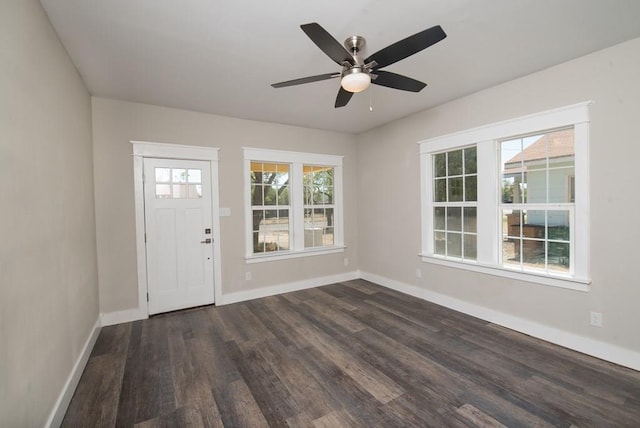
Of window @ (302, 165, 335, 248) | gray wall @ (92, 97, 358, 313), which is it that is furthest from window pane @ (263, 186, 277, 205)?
window @ (302, 165, 335, 248)

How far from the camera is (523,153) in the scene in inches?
124

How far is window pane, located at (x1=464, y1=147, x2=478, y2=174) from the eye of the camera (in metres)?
3.56

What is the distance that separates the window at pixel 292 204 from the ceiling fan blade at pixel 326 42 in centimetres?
269

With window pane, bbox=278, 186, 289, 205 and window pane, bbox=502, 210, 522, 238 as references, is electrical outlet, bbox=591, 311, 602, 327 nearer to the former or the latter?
window pane, bbox=502, 210, 522, 238

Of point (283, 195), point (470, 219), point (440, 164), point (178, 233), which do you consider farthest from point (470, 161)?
point (178, 233)

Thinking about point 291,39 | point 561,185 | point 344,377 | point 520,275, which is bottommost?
point 344,377

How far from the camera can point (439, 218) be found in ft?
13.3

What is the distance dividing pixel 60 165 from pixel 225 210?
207 centimetres

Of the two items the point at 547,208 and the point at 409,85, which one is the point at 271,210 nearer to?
the point at 409,85

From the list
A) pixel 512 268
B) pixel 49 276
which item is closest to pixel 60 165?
pixel 49 276

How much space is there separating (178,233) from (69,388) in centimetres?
203

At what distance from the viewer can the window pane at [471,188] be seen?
3574 millimetres

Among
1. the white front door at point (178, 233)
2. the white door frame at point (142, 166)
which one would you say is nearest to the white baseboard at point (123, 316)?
the white door frame at point (142, 166)

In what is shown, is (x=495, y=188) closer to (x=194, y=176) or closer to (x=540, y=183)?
(x=540, y=183)
